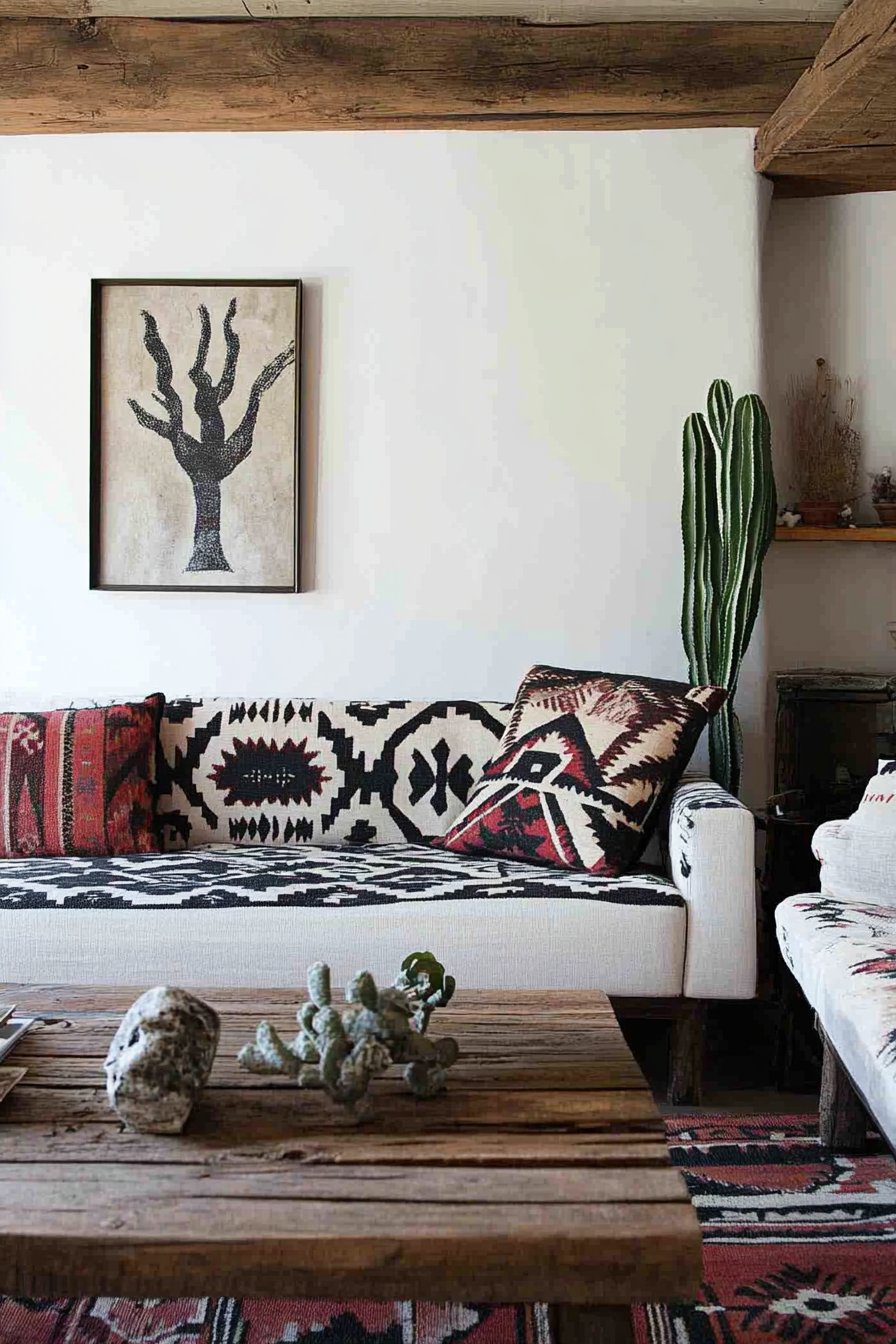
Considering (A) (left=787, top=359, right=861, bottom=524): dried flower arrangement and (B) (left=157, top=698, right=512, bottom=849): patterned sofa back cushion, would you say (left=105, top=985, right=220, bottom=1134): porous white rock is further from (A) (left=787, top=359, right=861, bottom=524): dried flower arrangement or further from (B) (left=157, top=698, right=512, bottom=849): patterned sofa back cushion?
(A) (left=787, top=359, right=861, bottom=524): dried flower arrangement

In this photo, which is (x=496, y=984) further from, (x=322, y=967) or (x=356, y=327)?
(x=356, y=327)

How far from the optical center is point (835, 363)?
360cm

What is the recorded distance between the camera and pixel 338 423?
11.5ft

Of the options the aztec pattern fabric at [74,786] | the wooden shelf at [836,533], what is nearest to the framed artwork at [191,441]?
the aztec pattern fabric at [74,786]

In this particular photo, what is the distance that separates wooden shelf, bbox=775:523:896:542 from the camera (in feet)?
11.3

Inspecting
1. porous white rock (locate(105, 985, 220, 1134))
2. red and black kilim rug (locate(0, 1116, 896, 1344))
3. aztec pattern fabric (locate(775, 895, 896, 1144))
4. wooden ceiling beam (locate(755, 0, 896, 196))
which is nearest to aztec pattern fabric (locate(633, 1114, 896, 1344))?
red and black kilim rug (locate(0, 1116, 896, 1344))

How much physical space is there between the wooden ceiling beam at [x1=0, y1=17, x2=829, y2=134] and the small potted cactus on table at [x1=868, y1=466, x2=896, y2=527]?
111cm

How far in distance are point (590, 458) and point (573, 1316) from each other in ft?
8.76

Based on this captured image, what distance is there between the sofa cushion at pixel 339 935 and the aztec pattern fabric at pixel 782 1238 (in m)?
0.35

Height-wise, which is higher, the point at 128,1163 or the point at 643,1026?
the point at 128,1163

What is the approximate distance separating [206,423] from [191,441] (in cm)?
7

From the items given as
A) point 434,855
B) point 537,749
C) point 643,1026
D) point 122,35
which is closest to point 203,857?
point 434,855

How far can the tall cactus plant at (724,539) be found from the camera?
10.1 ft

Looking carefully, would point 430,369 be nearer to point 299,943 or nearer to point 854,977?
point 299,943
